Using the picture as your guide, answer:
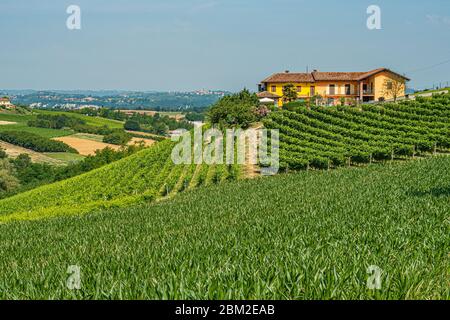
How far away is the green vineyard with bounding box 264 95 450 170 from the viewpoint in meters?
37.6

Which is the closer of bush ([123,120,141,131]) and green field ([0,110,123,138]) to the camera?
green field ([0,110,123,138])

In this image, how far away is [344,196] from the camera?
2275 centimetres

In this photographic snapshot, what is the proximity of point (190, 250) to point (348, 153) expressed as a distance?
88.8 feet

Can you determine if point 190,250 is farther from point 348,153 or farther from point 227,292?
point 348,153

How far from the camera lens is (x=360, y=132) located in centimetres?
4081

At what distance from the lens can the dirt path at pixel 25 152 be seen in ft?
339

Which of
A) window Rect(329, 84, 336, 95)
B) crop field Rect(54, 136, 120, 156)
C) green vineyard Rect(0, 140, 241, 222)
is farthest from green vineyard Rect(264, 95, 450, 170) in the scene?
crop field Rect(54, 136, 120, 156)

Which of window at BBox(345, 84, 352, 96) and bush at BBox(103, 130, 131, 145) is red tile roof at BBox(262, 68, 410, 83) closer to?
window at BBox(345, 84, 352, 96)

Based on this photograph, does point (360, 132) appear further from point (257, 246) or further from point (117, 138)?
point (117, 138)

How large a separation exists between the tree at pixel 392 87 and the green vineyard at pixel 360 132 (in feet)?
54.8

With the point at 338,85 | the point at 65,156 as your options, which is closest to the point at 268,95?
the point at 338,85

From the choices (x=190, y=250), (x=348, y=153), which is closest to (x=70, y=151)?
(x=348, y=153)

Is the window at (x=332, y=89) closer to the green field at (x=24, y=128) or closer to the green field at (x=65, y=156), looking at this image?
the green field at (x=65, y=156)

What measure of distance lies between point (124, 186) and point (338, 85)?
37273mm
